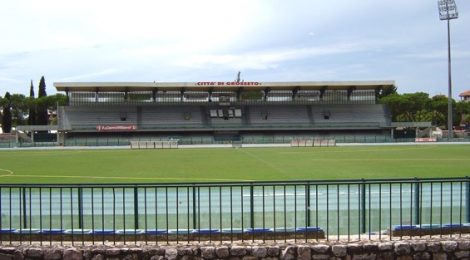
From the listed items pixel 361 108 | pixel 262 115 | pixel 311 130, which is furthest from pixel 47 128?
pixel 361 108

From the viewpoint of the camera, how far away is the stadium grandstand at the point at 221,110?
70.0 m

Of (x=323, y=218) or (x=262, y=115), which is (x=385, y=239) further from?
(x=262, y=115)

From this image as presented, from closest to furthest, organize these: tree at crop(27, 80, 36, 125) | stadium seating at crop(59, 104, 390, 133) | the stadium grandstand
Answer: the stadium grandstand, stadium seating at crop(59, 104, 390, 133), tree at crop(27, 80, 36, 125)

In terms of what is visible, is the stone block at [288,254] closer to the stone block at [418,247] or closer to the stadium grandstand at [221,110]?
the stone block at [418,247]

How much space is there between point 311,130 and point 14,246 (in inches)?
2537

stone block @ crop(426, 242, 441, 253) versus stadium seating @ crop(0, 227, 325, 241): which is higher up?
stadium seating @ crop(0, 227, 325, 241)

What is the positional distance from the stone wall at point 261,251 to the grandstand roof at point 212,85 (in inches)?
2496

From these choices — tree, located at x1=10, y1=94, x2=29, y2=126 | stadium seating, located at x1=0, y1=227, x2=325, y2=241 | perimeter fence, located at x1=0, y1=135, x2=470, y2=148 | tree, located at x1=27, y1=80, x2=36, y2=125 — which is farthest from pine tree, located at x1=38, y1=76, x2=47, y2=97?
stadium seating, located at x1=0, y1=227, x2=325, y2=241

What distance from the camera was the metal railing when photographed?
9.40 m

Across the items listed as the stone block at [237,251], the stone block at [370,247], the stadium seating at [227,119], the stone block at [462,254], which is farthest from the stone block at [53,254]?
the stadium seating at [227,119]

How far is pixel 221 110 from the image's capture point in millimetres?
75062

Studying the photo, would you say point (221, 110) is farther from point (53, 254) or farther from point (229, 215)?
point (53, 254)

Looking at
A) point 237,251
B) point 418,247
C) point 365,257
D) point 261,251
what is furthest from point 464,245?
point 237,251

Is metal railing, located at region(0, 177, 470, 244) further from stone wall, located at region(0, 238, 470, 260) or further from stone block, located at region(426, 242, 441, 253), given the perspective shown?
stone block, located at region(426, 242, 441, 253)
